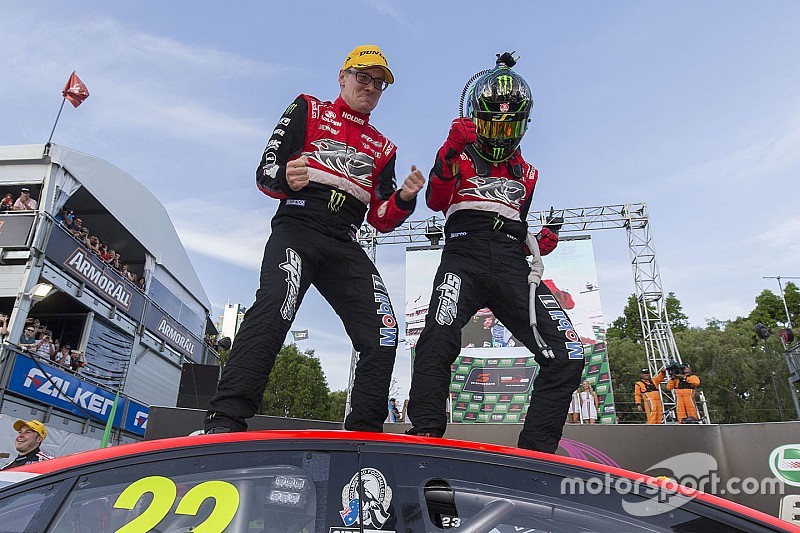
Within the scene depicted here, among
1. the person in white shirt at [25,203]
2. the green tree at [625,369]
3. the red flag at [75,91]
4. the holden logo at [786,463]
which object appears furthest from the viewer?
the green tree at [625,369]

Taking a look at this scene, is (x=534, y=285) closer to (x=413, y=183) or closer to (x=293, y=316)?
(x=413, y=183)

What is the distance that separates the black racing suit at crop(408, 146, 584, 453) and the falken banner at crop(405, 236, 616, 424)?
10.5m

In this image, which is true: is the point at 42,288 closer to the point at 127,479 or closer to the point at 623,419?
the point at 127,479

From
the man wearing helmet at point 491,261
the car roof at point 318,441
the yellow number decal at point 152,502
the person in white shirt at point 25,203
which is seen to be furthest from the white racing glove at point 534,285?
the person in white shirt at point 25,203

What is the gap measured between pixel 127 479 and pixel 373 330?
1.31 meters

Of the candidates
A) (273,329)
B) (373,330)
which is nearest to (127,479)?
(273,329)

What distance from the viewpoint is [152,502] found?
1.29 meters

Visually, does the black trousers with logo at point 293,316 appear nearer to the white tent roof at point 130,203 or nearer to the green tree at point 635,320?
the white tent roof at point 130,203

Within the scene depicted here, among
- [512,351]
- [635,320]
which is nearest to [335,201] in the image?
[512,351]

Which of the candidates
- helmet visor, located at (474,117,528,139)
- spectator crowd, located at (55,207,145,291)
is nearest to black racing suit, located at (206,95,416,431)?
helmet visor, located at (474,117,528,139)

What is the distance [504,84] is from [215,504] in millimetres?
2458

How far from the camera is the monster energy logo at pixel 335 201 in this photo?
2.67 metres

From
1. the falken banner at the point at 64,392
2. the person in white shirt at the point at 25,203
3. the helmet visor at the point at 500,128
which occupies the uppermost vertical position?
the person in white shirt at the point at 25,203

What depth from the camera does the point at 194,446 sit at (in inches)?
54.2
